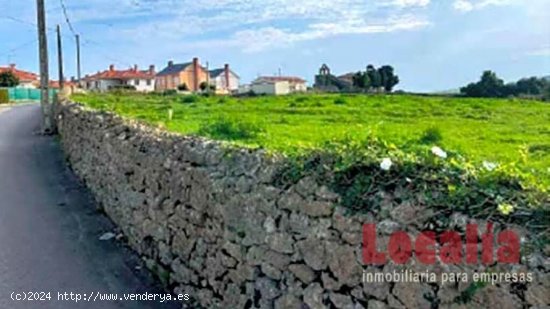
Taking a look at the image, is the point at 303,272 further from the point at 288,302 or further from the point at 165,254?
the point at 165,254

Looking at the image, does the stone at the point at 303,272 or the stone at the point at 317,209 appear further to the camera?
the stone at the point at 303,272

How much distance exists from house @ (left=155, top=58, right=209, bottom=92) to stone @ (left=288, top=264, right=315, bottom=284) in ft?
251

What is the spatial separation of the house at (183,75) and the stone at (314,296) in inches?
3017

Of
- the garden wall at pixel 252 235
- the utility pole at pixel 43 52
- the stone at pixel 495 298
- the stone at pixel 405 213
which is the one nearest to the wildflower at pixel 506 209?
the garden wall at pixel 252 235

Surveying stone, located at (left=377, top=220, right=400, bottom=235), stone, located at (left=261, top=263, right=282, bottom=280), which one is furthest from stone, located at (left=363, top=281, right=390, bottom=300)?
stone, located at (left=261, top=263, right=282, bottom=280)

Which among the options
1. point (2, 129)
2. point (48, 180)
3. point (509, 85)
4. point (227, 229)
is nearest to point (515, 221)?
point (227, 229)

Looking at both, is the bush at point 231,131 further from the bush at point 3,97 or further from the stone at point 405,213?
the bush at point 3,97

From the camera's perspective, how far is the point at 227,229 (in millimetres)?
4816

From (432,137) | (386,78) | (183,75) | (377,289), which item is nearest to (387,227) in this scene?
(377,289)

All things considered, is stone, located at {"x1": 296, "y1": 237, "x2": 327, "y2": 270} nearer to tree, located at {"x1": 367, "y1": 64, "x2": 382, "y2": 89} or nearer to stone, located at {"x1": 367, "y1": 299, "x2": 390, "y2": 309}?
stone, located at {"x1": 367, "y1": 299, "x2": 390, "y2": 309}

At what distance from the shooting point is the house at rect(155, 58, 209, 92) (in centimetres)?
8169

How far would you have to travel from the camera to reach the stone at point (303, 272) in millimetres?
3850

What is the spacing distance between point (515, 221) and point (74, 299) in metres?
4.23

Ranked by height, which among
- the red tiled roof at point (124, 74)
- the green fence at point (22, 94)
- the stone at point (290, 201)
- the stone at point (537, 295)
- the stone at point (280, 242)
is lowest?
the stone at point (280, 242)
